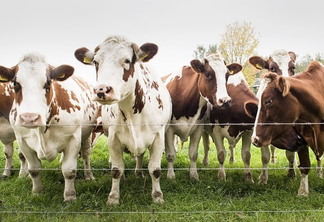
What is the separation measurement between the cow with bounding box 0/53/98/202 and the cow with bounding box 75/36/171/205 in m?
0.47

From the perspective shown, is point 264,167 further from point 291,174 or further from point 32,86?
point 32,86

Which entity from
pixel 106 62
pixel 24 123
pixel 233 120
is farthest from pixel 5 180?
pixel 233 120

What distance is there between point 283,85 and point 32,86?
3210 millimetres

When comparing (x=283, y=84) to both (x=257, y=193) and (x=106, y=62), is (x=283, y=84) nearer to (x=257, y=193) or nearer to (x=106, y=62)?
(x=257, y=193)

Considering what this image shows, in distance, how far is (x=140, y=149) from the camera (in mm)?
4973

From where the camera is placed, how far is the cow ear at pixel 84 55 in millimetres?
4758

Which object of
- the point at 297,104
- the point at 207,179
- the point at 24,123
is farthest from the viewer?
the point at 207,179

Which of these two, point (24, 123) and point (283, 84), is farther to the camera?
point (283, 84)

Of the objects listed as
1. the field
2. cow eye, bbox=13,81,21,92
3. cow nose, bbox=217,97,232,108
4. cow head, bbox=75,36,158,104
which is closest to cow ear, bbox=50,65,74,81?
cow eye, bbox=13,81,21,92

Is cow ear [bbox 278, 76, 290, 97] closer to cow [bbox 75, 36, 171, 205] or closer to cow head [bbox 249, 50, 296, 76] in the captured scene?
cow [bbox 75, 36, 171, 205]

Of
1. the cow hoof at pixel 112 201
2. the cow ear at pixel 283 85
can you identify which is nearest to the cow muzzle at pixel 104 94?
the cow hoof at pixel 112 201

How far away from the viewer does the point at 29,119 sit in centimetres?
405

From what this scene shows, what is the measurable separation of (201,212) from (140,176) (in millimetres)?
2269

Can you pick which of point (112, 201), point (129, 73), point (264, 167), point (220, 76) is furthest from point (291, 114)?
point (112, 201)
